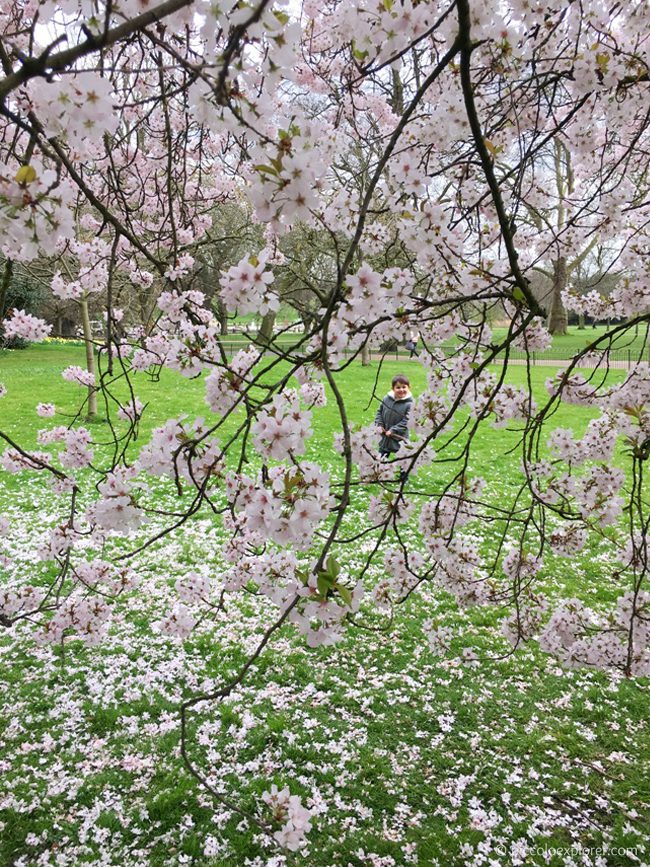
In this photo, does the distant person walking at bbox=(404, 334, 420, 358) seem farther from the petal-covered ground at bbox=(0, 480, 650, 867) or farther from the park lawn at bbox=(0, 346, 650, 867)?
the park lawn at bbox=(0, 346, 650, 867)

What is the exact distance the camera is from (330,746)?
310 centimetres

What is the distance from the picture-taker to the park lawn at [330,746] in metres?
2.52

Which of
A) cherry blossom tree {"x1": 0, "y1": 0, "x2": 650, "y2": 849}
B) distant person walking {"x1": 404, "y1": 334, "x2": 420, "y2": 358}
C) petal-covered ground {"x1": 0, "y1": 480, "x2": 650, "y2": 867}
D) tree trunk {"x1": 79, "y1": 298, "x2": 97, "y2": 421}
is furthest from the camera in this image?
tree trunk {"x1": 79, "y1": 298, "x2": 97, "y2": 421}

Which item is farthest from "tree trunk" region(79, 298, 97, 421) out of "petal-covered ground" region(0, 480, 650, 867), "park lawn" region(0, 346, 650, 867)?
"petal-covered ground" region(0, 480, 650, 867)

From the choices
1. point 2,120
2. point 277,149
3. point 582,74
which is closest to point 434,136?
point 582,74

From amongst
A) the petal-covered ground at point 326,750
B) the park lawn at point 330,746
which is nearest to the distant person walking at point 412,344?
the petal-covered ground at point 326,750

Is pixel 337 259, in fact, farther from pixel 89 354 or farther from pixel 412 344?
pixel 89 354

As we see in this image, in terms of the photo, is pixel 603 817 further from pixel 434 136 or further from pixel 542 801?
pixel 434 136

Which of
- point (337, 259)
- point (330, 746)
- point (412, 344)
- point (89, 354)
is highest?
point (337, 259)

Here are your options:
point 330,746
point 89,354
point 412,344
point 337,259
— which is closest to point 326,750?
point 330,746

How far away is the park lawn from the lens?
252 cm

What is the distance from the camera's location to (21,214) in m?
1.00

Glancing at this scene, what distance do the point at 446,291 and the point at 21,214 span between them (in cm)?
182

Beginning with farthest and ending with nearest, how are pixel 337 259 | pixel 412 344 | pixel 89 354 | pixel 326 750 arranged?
pixel 89 354, pixel 326 750, pixel 412 344, pixel 337 259
